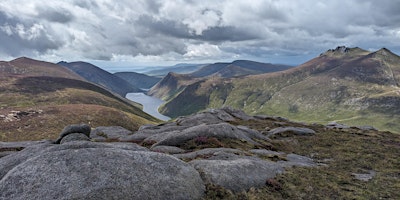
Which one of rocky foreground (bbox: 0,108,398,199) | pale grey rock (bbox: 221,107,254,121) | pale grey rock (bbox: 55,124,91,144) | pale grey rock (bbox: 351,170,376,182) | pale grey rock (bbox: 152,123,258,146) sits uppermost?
rocky foreground (bbox: 0,108,398,199)

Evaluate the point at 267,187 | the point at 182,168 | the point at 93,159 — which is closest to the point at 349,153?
the point at 267,187

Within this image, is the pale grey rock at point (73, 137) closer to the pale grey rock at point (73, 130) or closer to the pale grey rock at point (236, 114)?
the pale grey rock at point (73, 130)

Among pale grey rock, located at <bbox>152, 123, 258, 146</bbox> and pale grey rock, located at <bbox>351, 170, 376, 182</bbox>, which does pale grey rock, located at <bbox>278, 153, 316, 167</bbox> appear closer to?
pale grey rock, located at <bbox>351, 170, 376, 182</bbox>

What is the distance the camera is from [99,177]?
16.2 metres

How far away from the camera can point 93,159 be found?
17.7 metres

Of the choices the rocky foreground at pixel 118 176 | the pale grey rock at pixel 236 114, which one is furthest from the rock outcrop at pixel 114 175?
the pale grey rock at pixel 236 114

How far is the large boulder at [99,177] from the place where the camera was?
1506 centimetres

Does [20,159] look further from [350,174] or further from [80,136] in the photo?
[350,174]

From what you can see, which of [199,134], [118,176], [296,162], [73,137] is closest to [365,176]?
[296,162]

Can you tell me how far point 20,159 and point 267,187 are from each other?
20.4 m

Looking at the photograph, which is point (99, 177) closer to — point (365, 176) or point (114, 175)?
point (114, 175)

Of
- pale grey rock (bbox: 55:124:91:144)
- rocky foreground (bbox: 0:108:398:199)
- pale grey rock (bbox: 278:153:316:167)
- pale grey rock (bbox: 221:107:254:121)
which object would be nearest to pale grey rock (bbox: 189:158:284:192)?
rocky foreground (bbox: 0:108:398:199)

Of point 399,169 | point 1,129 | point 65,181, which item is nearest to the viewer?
point 65,181

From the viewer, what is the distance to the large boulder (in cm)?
1506
